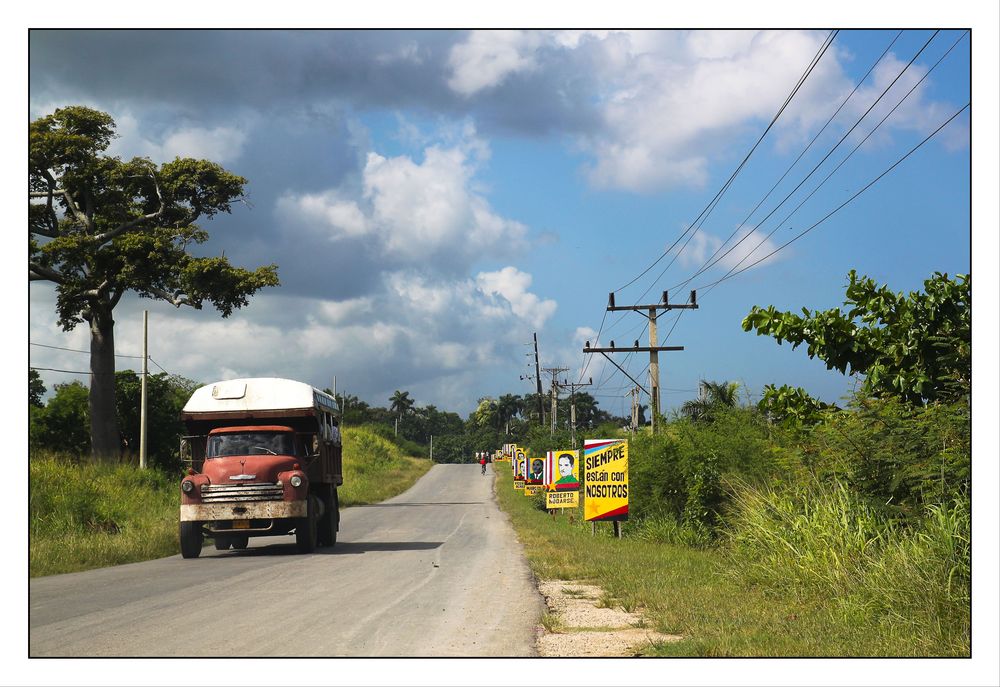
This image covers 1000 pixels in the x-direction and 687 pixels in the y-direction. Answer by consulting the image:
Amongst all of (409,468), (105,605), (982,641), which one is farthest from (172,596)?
(409,468)

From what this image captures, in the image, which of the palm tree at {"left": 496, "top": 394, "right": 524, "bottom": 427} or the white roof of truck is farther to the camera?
the palm tree at {"left": 496, "top": 394, "right": 524, "bottom": 427}

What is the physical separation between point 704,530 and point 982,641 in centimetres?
1313

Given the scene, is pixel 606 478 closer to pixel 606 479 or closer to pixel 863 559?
pixel 606 479

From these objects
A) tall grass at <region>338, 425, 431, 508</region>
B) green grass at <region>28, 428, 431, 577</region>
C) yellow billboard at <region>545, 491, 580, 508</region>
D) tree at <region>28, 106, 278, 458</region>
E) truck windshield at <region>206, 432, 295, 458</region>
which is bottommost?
tall grass at <region>338, 425, 431, 508</region>

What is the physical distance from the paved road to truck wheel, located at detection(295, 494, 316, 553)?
0.39 meters

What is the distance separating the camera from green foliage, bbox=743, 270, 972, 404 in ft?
43.2

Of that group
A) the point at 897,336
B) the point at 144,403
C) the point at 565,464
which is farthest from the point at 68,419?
the point at 897,336

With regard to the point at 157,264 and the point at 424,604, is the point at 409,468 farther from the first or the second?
the point at 424,604

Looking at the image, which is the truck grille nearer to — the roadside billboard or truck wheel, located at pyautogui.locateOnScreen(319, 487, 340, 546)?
truck wheel, located at pyautogui.locateOnScreen(319, 487, 340, 546)

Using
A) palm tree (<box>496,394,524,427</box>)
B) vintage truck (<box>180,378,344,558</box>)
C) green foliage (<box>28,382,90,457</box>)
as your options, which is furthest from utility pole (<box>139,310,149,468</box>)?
palm tree (<box>496,394,524,427</box>)

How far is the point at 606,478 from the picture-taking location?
2106 cm

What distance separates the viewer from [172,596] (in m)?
13.3

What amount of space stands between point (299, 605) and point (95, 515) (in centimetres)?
1394

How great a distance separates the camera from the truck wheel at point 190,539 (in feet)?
65.1
